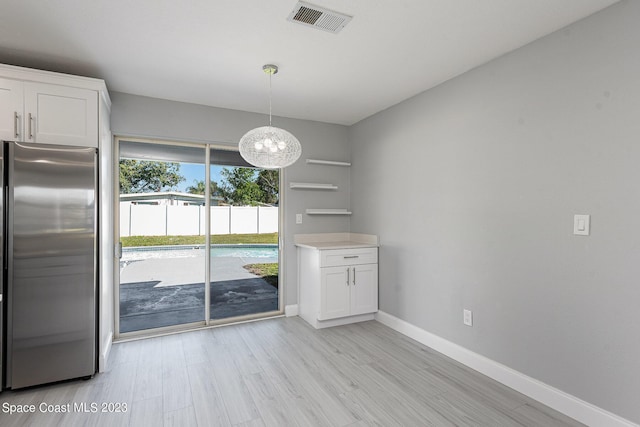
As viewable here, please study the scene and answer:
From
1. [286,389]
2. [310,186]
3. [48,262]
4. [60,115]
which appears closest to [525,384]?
[286,389]

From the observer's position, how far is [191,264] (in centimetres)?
367

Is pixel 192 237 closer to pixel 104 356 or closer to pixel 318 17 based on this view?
pixel 104 356

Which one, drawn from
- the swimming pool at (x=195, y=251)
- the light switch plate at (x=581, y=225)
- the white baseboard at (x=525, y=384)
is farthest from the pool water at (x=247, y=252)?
the light switch plate at (x=581, y=225)

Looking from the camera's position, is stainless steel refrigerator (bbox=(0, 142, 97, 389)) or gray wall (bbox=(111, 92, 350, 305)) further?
gray wall (bbox=(111, 92, 350, 305))

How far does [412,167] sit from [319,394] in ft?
7.61

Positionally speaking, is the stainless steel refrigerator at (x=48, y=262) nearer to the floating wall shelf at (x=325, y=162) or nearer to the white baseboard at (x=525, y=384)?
the floating wall shelf at (x=325, y=162)

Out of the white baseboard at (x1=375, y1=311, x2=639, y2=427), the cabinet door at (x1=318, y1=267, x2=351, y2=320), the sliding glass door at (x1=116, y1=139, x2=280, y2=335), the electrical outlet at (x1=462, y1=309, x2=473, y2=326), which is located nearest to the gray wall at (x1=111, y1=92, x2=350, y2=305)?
the sliding glass door at (x1=116, y1=139, x2=280, y2=335)

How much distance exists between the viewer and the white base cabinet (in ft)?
11.6

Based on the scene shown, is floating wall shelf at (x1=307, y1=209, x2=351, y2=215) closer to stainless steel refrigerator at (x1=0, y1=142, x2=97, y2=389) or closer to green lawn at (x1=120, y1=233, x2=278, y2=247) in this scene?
green lawn at (x1=120, y1=233, x2=278, y2=247)

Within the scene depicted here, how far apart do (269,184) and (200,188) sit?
82cm

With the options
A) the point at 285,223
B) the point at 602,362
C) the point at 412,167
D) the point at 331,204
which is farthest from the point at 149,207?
the point at 602,362

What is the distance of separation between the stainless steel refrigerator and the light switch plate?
345 centimetres

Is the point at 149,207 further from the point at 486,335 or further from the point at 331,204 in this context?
the point at 486,335

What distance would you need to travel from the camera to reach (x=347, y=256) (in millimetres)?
3676
